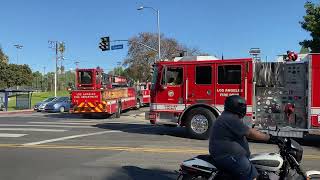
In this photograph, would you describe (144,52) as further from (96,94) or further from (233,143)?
(233,143)

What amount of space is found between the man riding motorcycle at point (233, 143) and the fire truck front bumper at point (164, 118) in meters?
10.5

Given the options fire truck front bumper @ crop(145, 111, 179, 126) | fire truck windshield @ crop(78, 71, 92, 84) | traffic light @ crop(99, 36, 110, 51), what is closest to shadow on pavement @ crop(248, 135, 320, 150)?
fire truck front bumper @ crop(145, 111, 179, 126)

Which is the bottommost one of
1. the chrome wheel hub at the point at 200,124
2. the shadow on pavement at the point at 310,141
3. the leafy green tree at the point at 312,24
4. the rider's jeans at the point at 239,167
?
the shadow on pavement at the point at 310,141

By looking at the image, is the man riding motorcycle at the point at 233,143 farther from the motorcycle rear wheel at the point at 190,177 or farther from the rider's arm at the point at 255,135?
the motorcycle rear wheel at the point at 190,177

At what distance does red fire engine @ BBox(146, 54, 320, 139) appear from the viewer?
14.4 meters

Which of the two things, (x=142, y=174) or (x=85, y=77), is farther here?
(x=85, y=77)

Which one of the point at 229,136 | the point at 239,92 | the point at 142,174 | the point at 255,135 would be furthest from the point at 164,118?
the point at 229,136

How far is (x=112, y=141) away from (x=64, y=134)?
3.01 m

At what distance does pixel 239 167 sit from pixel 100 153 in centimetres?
721

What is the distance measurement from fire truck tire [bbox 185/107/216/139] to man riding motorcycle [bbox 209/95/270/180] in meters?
9.67

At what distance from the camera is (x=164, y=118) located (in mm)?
16938

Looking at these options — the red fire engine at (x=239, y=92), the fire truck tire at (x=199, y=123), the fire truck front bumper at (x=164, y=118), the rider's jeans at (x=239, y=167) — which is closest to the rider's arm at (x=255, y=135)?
the rider's jeans at (x=239, y=167)

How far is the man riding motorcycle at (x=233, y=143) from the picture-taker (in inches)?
235

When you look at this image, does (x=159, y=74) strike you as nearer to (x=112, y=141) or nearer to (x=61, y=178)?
(x=112, y=141)
